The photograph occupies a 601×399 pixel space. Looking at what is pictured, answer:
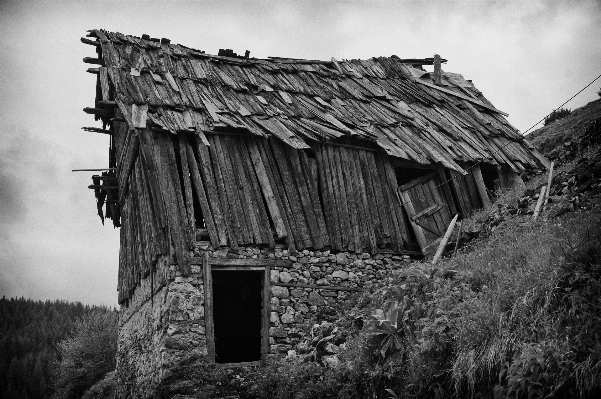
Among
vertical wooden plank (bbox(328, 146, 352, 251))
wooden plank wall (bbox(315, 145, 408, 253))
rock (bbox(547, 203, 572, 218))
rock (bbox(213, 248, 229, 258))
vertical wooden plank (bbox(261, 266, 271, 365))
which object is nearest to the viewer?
rock (bbox(547, 203, 572, 218))

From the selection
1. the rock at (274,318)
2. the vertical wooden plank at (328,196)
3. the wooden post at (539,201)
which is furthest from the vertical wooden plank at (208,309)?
the wooden post at (539,201)

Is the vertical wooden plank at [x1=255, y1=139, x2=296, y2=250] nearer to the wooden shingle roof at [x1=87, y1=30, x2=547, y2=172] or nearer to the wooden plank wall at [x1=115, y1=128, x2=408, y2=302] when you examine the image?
the wooden plank wall at [x1=115, y1=128, x2=408, y2=302]

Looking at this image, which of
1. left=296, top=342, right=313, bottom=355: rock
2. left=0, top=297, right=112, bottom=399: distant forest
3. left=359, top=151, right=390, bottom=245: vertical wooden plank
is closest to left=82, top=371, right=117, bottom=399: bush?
left=296, top=342, right=313, bottom=355: rock

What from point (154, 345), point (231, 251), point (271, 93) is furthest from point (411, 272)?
point (271, 93)

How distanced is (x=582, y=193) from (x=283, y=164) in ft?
20.4

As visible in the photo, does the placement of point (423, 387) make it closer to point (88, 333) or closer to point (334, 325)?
point (334, 325)

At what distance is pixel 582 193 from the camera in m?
10.4

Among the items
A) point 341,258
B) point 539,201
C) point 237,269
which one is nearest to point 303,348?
point 237,269

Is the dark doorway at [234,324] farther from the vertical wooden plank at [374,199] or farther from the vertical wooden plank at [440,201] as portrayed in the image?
the vertical wooden plank at [440,201]

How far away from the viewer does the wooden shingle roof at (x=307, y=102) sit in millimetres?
13695

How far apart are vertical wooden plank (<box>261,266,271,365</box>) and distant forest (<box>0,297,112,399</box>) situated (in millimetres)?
28319

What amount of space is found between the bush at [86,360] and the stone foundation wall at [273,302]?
38.0 ft

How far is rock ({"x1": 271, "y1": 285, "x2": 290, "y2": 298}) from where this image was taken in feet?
41.4

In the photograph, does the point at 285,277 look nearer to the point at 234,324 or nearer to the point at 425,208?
the point at 234,324
